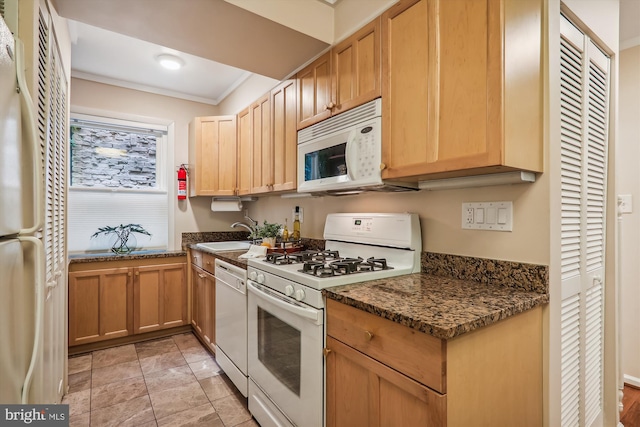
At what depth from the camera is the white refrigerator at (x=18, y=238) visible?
2.47ft

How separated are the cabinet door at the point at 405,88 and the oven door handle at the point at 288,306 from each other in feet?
2.40

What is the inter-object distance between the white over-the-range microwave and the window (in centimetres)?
223

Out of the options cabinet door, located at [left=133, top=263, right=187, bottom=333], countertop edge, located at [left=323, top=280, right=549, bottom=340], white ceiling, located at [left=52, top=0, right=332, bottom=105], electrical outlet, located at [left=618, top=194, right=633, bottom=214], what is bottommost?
cabinet door, located at [left=133, top=263, right=187, bottom=333]

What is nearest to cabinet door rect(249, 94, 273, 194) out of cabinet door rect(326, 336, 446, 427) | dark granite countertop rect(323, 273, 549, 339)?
dark granite countertop rect(323, 273, 549, 339)

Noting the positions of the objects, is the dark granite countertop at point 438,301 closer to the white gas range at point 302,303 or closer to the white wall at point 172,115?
the white gas range at point 302,303

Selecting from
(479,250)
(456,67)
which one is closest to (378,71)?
(456,67)

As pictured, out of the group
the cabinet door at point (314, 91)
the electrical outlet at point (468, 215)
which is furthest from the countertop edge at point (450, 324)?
the cabinet door at point (314, 91)

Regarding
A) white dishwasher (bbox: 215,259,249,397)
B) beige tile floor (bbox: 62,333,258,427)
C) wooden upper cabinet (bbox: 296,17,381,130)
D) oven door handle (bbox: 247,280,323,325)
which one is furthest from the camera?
white dishwasher (bbox: 215,259,249,397)

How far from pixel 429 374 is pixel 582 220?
1161mm

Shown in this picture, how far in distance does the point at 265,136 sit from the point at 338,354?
1.91 m

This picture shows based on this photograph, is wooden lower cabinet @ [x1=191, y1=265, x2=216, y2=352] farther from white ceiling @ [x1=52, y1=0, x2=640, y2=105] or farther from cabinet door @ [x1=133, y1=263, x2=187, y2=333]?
white ceiling @ [x1=52, y1=0, x2=640, y2=105]

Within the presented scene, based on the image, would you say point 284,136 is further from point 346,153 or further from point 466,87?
point 466,87

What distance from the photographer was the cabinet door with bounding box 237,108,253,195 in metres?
2.97

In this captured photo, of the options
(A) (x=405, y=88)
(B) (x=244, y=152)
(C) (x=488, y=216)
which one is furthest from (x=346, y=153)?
(B) (x=244, y=152)
